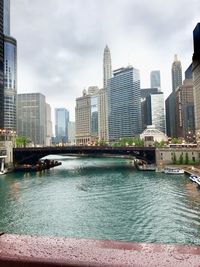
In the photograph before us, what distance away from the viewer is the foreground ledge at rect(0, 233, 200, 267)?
3.97 m

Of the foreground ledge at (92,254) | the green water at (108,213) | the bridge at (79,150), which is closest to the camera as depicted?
the foreground ledge at (92,254)

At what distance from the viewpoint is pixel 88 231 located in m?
32.5

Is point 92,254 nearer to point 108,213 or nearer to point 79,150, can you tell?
point 108,213

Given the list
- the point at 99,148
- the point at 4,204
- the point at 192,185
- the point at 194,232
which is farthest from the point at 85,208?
the point at 99,148

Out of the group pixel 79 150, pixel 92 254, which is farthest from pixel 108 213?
pixel 79 150

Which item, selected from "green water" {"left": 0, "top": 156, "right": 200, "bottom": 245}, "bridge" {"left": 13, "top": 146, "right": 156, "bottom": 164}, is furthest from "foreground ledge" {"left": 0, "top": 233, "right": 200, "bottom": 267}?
"bridge" {"left": 13, "top": 146, "right": 156, "bottom": 164}

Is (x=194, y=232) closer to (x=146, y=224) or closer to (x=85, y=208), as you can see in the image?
(x=146, y=224)

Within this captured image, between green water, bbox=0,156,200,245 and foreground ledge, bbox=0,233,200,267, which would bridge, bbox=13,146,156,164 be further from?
foreground ledge, bbox=0,233,200,267

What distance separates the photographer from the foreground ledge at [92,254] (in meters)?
3.97

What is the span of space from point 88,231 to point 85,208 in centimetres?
1252

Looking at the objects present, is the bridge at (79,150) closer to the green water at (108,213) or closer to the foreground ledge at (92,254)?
the green water at (108,213)

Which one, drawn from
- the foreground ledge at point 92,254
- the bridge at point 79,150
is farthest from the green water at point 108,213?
the bridge at point 79,150

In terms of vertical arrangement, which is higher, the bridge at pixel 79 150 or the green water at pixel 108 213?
the bridge at pixel 79 150

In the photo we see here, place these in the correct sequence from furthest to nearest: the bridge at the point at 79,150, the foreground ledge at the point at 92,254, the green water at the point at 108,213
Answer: the bridge at the point at 79,150, the green water at the point at 108,213, the foreground ledge at the point at 92,254
